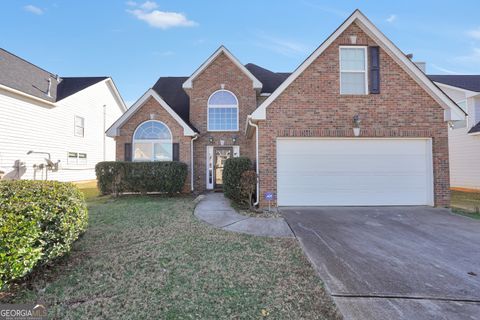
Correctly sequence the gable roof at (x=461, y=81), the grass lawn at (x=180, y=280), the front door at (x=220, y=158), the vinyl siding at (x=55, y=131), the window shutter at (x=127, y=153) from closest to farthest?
the grass lawn at (x=180, y=280)
the window shutter at (x=127, y=153)
the vinyl siding at (x=55, y=131)
the front door at (x=220, y=158)
the gable roof at (x=461, y=81)

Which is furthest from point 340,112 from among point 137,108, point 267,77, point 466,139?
point 466,139

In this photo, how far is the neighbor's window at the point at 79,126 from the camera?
16969 millimetres

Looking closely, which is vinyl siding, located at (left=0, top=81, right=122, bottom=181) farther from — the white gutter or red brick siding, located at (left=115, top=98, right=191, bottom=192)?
red brick siding, located at (left=115, top=98, right=191, bottom=192)

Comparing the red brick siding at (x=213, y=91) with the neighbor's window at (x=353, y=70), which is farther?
the red brick siding at (x=213, y=91)

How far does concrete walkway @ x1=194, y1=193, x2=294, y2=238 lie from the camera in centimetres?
558

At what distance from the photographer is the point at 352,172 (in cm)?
816

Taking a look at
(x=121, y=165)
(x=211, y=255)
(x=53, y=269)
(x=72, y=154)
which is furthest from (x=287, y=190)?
(x=72, y=154)

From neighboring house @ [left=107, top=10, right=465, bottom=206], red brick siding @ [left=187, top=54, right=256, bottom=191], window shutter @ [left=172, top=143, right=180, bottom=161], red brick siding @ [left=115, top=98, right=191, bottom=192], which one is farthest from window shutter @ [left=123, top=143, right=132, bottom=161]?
neighboring house @ [left=107, top=10, right=465, bottom=206]

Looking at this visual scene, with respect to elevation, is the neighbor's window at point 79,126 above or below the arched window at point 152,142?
above

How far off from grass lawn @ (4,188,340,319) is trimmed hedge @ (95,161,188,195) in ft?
17.8

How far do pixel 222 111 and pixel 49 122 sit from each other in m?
11.2

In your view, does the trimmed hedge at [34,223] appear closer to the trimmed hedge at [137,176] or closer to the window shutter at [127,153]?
the trimmed hedge at [137,176]

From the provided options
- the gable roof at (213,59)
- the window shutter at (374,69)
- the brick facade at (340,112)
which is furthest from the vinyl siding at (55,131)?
the window shutter at (374,69)

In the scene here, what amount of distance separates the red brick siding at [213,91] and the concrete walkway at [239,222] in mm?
5258
